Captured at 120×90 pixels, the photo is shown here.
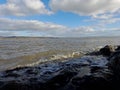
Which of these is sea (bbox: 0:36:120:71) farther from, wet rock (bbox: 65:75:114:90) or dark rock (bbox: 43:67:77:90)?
wet rock (bbox: 65:75:114:90)

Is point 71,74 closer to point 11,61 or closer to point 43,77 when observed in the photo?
point 43,77

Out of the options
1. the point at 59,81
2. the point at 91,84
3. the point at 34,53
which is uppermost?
the point at 91,84

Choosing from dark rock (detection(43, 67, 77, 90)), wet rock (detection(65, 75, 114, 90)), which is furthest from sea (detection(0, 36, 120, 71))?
wet rock (detection(65, 75, 114, 90))

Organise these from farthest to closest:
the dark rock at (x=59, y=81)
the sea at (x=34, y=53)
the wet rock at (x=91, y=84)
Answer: the sea at (x=34, y=53), the dark rock at (x=59, y=81), the wet rock at (x=91, y=84)

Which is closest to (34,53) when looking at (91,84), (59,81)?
(59,81)

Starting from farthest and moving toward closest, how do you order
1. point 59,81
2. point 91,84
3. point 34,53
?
point 34,53 → point 59,81 → point 91,84

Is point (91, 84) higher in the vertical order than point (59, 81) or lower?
higher

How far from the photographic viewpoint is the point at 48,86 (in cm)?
780

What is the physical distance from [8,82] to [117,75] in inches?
138

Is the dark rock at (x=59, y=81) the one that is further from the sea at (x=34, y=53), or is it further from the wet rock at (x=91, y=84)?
the sea at (x=34, y=53)

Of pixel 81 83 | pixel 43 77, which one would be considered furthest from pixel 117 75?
pixel 43 77

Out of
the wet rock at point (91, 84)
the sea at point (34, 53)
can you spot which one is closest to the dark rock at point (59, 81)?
the wet rock at point (91, 84)

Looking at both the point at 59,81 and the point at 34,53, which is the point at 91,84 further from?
the point at 34,53

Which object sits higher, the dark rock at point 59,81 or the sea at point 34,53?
Result: the dark rock at point 59,81
